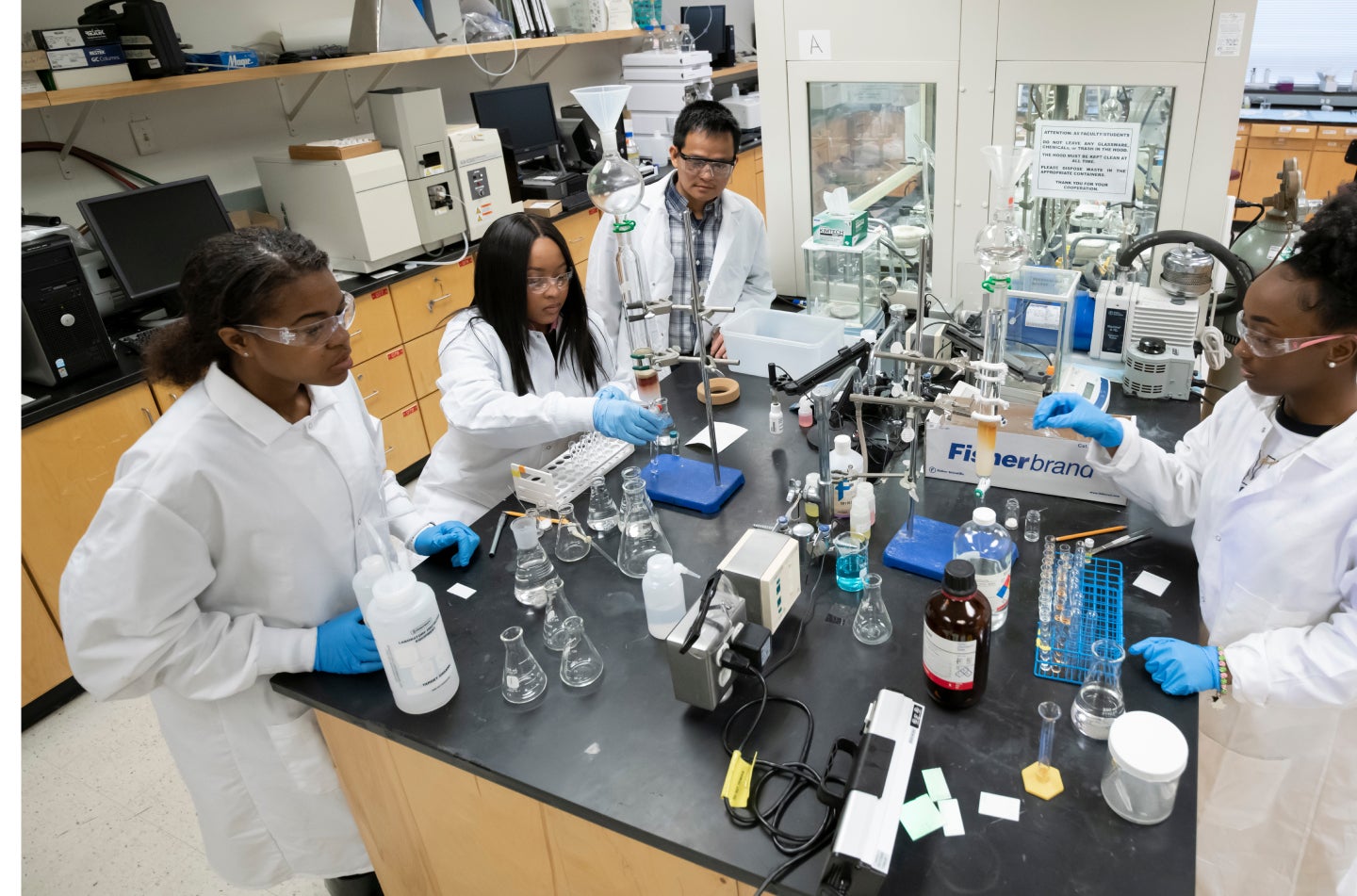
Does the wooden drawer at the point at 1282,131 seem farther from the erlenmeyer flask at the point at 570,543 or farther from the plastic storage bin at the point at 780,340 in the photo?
the erlenmeyer flask at the point at 570,543

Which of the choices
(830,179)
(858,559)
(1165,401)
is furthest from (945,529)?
(830,179)

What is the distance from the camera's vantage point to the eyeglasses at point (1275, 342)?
1136 millimetres

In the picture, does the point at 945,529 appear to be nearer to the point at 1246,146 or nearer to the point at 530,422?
the point at 530,422

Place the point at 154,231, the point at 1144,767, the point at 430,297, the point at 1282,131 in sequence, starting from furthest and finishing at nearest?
the point at 1282,131, the point at 430,297, the point at 154,231, the point at 1144,767

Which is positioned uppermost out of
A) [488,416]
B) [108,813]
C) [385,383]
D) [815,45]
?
[815,45]

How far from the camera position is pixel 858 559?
1442 mm

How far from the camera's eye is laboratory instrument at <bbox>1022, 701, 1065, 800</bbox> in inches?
41.0

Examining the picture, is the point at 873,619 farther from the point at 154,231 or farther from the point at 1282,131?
the point at 1282,131

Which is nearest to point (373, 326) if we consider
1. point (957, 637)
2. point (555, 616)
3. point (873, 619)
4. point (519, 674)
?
point (555, 616)

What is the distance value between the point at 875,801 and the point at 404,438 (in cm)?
291

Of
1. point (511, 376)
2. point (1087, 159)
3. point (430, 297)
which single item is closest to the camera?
point (511, 376)

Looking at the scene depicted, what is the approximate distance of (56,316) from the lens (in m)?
2.40

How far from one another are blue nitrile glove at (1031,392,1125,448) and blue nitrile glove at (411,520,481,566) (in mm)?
1108

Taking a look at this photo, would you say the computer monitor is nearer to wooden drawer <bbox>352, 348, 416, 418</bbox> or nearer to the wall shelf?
the wall shelf
